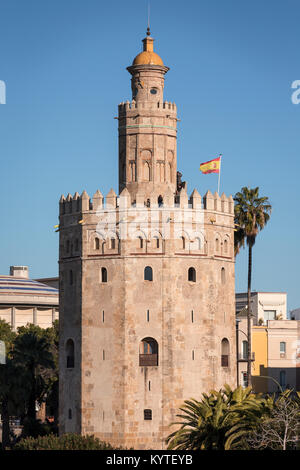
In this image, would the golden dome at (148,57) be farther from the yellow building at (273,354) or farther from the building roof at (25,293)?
the building roof at (25,293)

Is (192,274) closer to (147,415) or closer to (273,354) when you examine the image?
(147,415)

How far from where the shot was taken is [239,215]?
102 metres

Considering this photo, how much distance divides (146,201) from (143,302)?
7127 millimetres

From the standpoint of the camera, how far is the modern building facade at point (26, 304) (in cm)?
15000

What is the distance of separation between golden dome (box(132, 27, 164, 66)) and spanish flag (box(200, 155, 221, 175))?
8.05 metres

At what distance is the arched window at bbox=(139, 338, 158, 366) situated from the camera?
82.8 m

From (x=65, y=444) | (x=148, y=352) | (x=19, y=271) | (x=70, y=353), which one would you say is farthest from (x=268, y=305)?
(x=65, y=444)

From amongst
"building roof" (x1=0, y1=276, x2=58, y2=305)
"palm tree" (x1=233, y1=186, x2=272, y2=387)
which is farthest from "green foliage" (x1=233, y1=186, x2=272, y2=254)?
"building roof" (x1=0, y1=276, x2=58, y2=305)

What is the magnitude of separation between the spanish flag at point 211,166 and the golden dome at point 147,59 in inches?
321

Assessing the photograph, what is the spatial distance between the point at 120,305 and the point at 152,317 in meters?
2.30

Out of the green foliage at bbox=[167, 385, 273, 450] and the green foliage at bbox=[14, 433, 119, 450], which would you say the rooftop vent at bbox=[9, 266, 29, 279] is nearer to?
the green foliage at bbox=[14, 433, 119, 450]

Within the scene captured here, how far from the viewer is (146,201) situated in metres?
85.2
